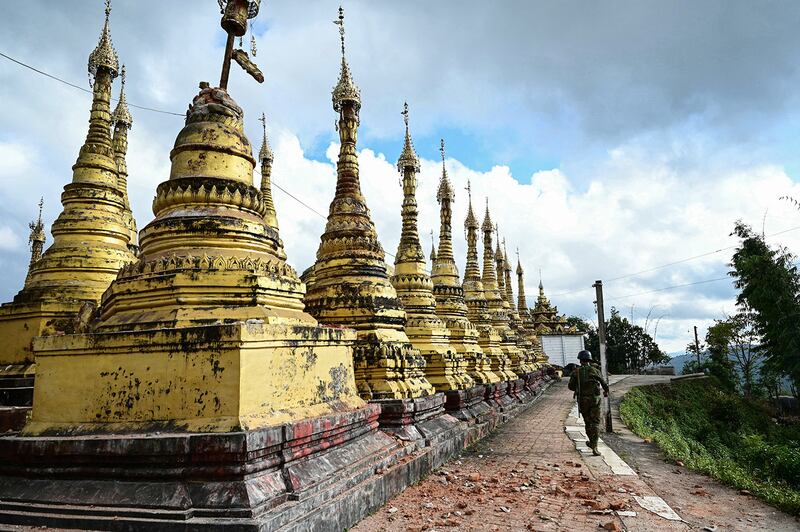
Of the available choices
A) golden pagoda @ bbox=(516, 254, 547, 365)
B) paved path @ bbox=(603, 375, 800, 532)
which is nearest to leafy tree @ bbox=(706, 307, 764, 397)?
golden pagoda @ bbox=(516, 254, 547, 365)

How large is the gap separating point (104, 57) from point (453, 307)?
32.2 ft

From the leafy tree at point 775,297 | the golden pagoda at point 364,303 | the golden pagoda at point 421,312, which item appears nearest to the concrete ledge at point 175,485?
the golden pagoda at point 364,303

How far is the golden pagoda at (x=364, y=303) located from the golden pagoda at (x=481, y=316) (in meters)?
6.81

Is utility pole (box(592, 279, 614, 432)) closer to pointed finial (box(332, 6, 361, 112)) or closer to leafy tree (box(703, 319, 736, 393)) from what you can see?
pointed finial (box(332, 6, 361, 112))

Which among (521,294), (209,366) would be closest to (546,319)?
(521,294)

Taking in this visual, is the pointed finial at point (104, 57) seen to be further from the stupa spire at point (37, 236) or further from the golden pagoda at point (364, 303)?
the stupa spire at point (37, 236)

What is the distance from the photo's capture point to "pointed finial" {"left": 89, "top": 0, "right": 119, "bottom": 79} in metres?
11.2

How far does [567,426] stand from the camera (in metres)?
14.0

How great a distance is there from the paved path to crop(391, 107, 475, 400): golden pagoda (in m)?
3.62

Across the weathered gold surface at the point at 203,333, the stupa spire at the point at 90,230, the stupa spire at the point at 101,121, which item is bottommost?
the weathered gold surface at the point at 203,333

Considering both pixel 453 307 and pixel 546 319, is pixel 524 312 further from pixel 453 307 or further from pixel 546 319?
pixel 453 307

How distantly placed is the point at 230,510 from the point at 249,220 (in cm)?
322

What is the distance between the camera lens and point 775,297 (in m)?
30.2

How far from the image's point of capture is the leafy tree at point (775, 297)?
1156 inches
